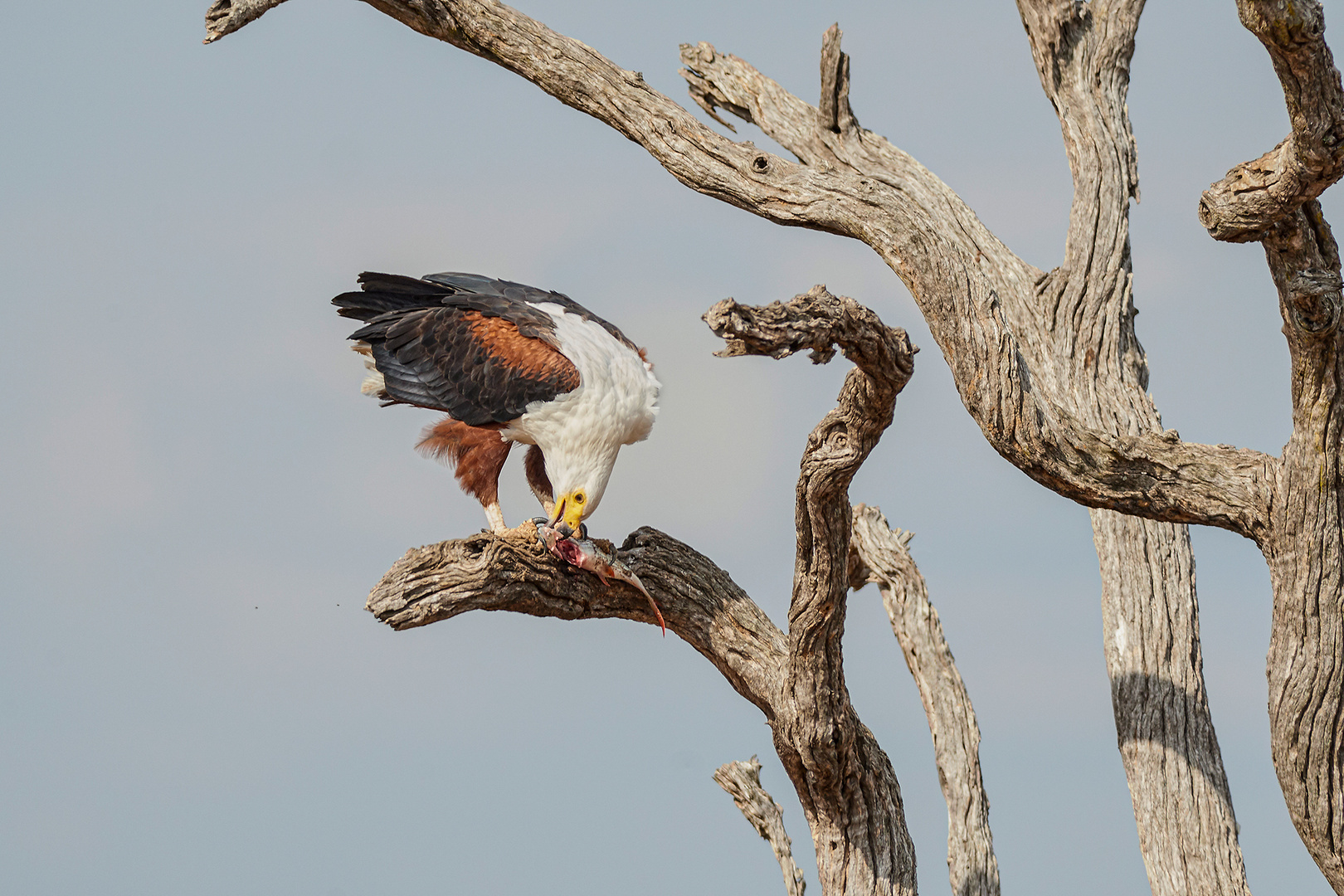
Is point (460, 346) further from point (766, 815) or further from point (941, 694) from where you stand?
point (941, 694)

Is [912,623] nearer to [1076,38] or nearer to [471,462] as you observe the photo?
[471,462]

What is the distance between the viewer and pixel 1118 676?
24.5ft

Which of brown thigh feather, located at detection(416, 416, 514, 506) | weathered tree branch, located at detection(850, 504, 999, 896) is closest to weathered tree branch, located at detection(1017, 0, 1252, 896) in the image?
weathered tree branch, located at detection(850, 504, 999, 896)

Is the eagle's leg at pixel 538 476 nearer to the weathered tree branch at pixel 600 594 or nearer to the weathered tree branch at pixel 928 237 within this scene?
the weathered tree branch at pixel 600 594

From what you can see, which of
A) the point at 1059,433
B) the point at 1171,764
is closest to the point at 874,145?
the point at 1059,433

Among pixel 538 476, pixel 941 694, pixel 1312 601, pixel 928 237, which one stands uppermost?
pixel 928 237

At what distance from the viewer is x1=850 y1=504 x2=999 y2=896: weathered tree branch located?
786cm

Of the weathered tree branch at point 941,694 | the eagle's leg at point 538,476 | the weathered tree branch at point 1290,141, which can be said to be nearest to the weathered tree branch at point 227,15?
the eagle's leg at point 538,476

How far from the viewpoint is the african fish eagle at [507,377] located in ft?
19.7

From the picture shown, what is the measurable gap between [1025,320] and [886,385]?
3389 mm

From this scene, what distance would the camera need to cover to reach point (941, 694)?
8.11 meters

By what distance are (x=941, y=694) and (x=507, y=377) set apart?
3622 millimetres

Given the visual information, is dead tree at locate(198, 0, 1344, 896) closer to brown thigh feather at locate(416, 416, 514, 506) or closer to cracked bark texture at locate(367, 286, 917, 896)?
cracked bark texture at locate(367, 286, 917, 896)

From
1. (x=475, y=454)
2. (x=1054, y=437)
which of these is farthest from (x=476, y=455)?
(x=1054, y=437)
